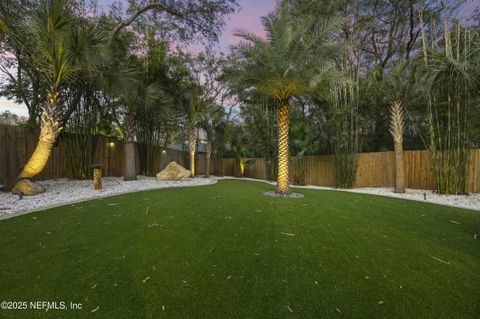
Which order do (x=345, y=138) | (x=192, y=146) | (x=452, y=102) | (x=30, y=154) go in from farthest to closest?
(x=192, y=146), (x=345, y=138), (x=30, y=154), (x=452, y=102)

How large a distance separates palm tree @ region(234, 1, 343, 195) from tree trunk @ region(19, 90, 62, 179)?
15.3ft

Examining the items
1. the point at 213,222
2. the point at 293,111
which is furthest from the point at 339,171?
the point at 213,222

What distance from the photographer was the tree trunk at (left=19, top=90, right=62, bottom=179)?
4.82 metres

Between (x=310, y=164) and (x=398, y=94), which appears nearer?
(x=398, y=94)

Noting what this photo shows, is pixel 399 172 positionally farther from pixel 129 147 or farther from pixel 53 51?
pixel 53 51

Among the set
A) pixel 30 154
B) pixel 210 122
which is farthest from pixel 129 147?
pixel 210 122

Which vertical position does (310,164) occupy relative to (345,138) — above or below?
below

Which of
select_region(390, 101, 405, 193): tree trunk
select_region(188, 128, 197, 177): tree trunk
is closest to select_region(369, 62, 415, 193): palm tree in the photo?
select_region(390, 101, 405, 193): tree trunk

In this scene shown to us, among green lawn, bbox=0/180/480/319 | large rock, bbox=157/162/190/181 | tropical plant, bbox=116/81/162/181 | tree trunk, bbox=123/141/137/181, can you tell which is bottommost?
green lawn, bbox=0/180/480/319

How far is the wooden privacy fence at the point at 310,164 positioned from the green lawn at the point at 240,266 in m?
4.18

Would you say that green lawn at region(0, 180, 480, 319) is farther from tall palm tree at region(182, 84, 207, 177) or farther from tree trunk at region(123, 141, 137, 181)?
tall palm tree at region(182, 84, 207, 177)

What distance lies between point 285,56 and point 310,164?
5.96 m

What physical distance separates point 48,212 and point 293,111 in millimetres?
10932

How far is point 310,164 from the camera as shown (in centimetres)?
973
